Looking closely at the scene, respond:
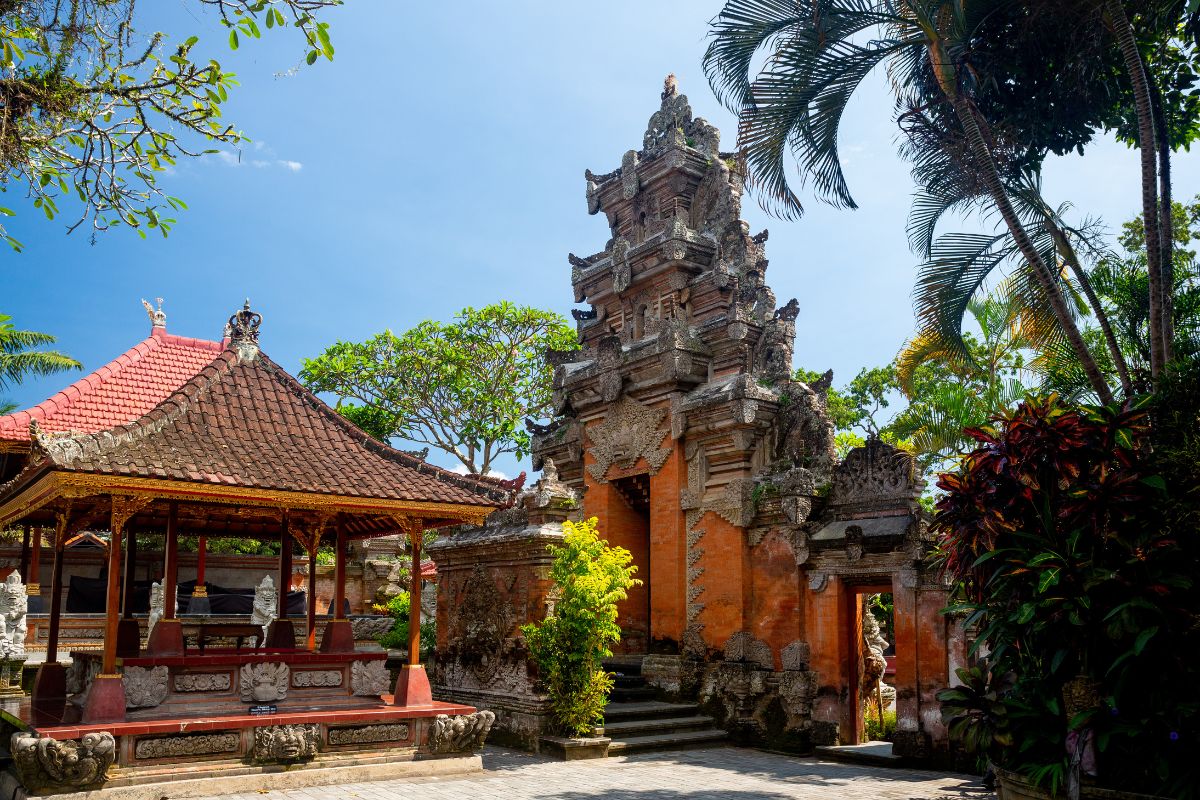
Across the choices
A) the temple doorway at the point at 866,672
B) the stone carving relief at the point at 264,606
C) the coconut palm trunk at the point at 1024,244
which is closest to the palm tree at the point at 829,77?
the coconut palm trunk at the point at 1024,244

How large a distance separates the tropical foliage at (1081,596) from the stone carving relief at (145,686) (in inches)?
293

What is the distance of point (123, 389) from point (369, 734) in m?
8.95

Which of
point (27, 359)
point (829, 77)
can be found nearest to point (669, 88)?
point (829, 77)

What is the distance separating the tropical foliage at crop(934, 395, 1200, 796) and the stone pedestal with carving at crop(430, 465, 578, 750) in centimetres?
552

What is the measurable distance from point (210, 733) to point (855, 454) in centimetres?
834

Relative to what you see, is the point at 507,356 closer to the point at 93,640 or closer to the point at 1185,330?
the point at 93,640

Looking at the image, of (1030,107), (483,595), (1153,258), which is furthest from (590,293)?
(1153,258)

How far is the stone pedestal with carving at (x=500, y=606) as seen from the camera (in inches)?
463

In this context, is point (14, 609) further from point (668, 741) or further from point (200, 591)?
point (668, 741)

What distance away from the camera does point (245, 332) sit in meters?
11.3

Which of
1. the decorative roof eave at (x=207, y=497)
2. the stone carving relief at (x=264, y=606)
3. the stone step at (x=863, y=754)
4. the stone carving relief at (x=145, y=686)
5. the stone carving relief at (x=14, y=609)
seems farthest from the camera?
the stone carving relief at (x=264, y=606)

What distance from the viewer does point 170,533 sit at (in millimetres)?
9891

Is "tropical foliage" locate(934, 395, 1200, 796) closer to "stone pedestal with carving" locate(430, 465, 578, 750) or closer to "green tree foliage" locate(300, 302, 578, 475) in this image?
"stone pedestal with carving" locate(430, 465, 578, 750)

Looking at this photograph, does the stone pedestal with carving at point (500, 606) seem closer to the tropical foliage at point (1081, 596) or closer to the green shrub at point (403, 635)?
the green shrub at point (403, 635)
